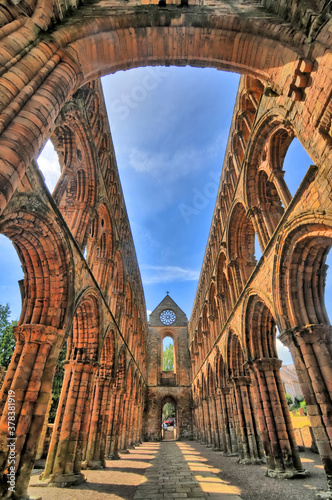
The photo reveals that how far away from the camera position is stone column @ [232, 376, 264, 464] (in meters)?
10.0

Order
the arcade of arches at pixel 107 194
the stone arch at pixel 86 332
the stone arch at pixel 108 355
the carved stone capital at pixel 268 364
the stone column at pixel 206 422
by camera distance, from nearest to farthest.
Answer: the arcade of arches at pixel 107 194, the carved stone capital at pixel 268 364, the stone arch at pixel 86 332, the stone arch at pixel 108 355, the stone column at pixel 206 422

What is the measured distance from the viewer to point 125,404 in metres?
Result: 17.9

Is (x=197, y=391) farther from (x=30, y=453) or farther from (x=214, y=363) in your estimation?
(x=30, y=453)

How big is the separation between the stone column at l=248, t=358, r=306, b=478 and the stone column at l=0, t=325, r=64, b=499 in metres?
6.45

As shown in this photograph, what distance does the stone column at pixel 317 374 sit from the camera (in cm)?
525

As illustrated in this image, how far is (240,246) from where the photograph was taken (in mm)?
12422

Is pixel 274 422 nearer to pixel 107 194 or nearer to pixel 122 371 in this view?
pixel 122 371

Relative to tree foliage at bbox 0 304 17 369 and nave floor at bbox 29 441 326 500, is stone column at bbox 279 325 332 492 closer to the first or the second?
nave floor at bbox 29 441 326 500

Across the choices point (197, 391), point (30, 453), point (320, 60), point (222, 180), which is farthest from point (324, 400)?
point (197, 391)

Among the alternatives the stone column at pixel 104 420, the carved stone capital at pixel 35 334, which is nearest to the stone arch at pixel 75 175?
the carved stone capital at pixel 35 334

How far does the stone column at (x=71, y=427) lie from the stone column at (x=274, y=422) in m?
5.56

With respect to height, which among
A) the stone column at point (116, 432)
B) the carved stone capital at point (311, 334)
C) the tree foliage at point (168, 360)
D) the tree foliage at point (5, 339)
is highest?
the tree foliage at point (168, 360)

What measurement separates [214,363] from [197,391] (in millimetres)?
9850

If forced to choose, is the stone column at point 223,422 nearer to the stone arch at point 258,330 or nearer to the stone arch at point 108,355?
the stone arch at point 108,355
